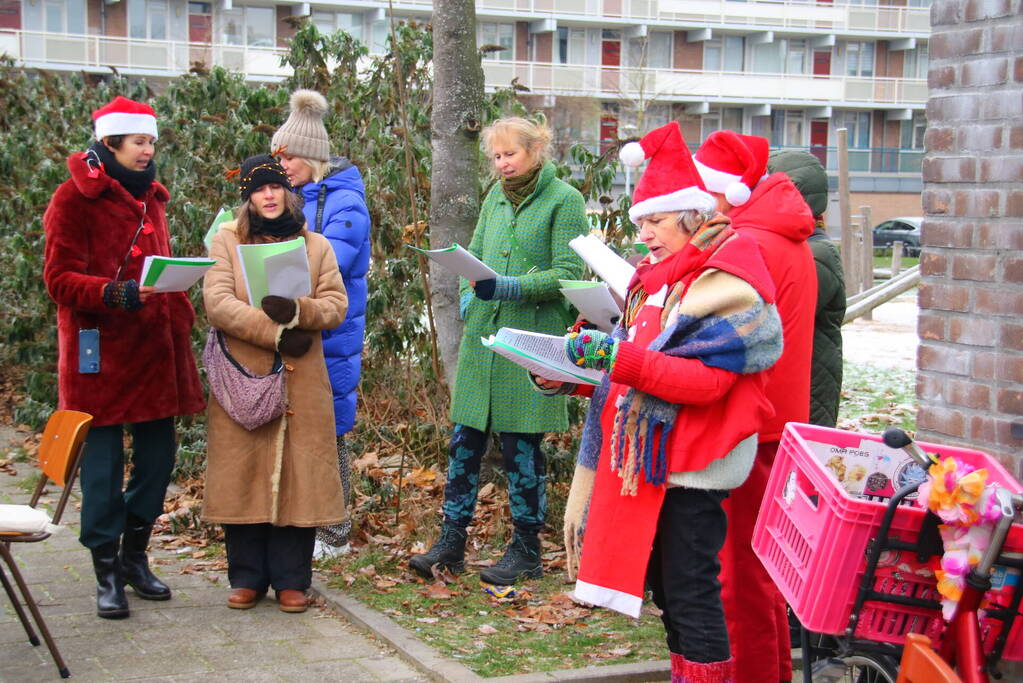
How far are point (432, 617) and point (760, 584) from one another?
1651mm

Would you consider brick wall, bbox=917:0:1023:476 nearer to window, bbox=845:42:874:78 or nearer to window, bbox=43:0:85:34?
window, bbox=43:0:85:34

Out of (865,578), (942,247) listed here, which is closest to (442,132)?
(942,247)

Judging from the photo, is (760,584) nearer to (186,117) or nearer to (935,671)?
(935,671)

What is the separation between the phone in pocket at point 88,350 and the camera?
525cm

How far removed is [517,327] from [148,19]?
44225 mm

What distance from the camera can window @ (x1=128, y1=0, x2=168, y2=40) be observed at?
1791 inches

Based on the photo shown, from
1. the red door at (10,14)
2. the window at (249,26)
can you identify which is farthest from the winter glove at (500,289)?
the window at (249,26)

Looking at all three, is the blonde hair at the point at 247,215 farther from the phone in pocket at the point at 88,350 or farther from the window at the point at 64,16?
the window at the point at 64,16

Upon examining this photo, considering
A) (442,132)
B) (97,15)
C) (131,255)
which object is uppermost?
(97,15)

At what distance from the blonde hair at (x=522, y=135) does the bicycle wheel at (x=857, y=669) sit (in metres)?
2.75

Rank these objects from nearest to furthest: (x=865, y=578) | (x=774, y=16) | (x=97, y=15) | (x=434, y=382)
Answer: (x=865, y=578), (x=434, y=382), (x=97, y=15), (x=774, y=16)

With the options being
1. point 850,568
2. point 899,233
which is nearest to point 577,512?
point 850,568

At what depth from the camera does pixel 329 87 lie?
8.64 m

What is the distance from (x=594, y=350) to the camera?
3.58m
